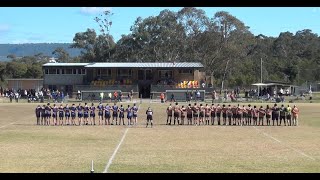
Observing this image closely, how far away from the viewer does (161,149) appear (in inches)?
853

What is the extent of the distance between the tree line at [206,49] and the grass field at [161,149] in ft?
219

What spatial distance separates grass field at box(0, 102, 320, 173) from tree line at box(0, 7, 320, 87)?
6675 cm

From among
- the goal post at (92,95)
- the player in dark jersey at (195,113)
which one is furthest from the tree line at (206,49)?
the player in dark jersey at (195,113)

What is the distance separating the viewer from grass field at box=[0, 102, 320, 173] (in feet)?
53.1

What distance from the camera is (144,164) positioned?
54.9 feet

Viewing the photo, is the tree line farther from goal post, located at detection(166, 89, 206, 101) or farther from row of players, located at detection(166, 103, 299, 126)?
row of players, located at detection(166, 103, 299, 126)

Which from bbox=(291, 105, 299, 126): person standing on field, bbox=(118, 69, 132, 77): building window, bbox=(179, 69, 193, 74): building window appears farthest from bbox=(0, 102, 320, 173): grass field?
bbox=(118, 69, 132, 77): building window

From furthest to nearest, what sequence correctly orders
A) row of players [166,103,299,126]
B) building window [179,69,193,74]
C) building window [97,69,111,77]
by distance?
building window [97,69,111,77] < building window [179,69,193,74] < row of players [166,103,299,126]

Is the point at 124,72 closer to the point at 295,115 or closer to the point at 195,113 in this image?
the point at 195,113

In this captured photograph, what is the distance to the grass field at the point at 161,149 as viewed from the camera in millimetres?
16172

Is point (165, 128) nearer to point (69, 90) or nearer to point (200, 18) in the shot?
point (69, 90)

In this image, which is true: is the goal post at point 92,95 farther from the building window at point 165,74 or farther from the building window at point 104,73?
the building window at point 165,74

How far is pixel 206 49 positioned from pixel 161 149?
82086mm
